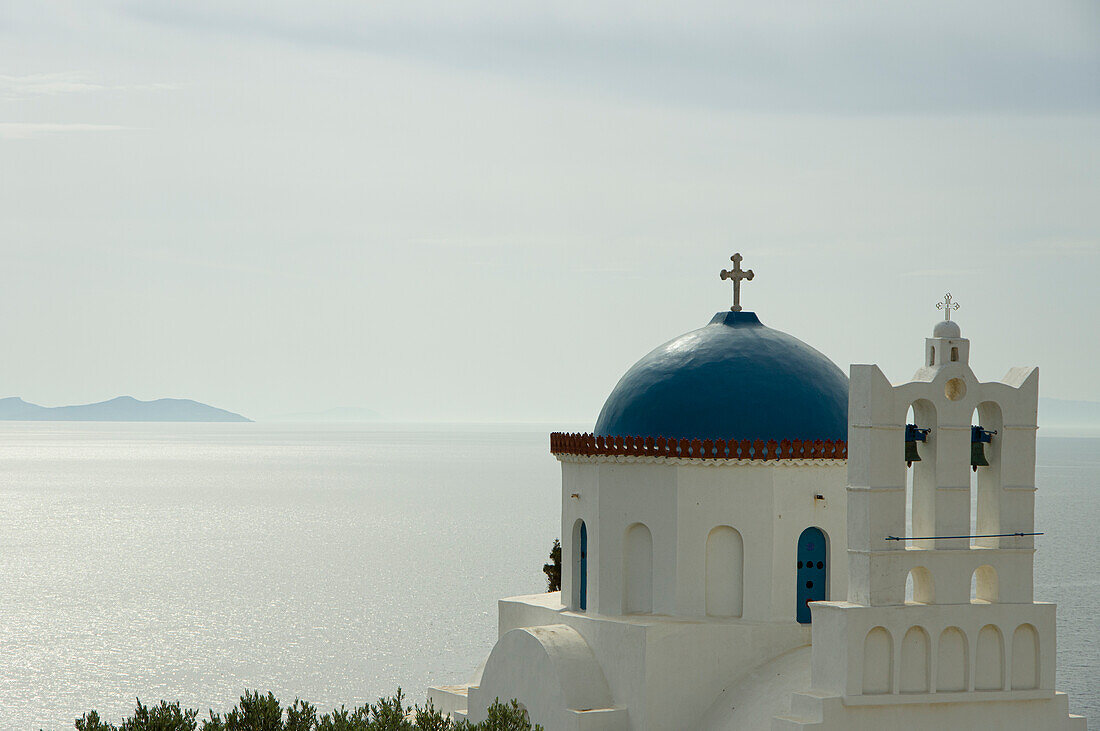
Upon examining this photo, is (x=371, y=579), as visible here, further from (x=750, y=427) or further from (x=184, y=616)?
(x=750, y=427)

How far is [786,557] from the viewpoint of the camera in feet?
60.7

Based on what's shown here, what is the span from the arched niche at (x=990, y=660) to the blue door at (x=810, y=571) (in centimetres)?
334

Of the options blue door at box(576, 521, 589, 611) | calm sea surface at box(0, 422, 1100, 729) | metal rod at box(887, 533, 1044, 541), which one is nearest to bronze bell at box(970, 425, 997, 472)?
metal rod at box(887, 533, 1044, 541)

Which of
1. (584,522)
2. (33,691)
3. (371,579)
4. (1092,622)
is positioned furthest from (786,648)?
(371,579)

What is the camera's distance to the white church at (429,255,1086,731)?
1527 cm

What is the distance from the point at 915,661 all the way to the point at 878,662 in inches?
20.2

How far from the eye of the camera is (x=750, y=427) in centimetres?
1859

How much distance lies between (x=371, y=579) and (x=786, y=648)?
3251 inches

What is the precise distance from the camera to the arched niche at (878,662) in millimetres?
15094

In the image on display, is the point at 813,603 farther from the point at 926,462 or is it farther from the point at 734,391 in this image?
the point at 734,391

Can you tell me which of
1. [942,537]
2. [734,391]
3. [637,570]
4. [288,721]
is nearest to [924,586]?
[942,537]

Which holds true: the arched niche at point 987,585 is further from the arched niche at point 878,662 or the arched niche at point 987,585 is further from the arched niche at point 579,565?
the arched niche at point 579,565

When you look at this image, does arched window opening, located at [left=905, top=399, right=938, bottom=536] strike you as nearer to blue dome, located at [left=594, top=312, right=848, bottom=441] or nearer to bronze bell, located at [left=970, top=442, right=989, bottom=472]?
bronze bell, located at [left=970, top=442, right=989, bottom=472]

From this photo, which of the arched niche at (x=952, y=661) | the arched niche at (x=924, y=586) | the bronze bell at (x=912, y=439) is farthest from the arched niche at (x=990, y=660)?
the bronze bell at (x=912, y=439)
